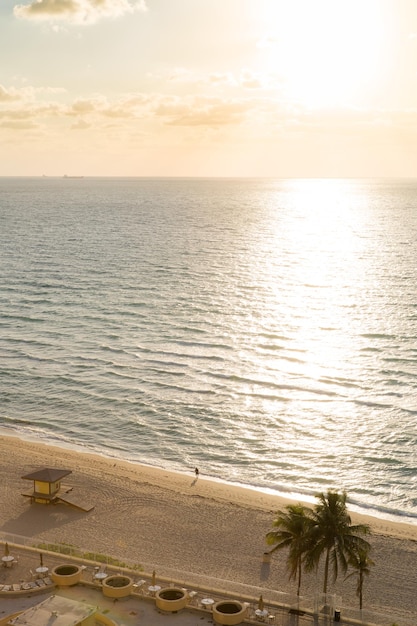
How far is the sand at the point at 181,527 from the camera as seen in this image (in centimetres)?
3133

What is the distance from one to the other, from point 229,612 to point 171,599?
79.7 inches

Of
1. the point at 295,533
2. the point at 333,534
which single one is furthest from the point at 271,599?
the point at 333,534

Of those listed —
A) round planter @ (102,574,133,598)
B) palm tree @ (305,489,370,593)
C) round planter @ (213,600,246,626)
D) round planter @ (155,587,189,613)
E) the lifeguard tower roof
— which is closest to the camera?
round planter @ (213,600,246,626)

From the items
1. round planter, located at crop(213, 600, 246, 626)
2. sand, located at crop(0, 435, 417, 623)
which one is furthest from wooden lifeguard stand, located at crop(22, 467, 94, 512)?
round planter, located at crop(213, 600, 246, 626)

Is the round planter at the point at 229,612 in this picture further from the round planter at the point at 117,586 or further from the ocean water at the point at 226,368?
the ocean water at the point at 226,368

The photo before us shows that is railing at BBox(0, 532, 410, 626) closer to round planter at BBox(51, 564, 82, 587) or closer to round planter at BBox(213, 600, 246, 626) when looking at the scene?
round planter at BBox(213, 600, 246, 626)

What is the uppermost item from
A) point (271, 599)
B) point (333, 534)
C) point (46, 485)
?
point (333, 534)

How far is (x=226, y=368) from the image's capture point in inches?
2388

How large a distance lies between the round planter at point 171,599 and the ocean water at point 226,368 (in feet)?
56.4

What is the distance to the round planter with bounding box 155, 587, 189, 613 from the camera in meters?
24.2

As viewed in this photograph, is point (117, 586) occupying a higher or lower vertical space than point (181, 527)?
higher

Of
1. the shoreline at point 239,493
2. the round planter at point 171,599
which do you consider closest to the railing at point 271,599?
the round planter at point 171,599

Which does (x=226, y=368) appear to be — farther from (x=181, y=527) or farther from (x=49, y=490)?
(x=181, y=527)

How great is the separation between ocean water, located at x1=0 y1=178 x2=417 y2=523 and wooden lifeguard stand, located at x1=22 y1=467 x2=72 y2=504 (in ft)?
26.7
